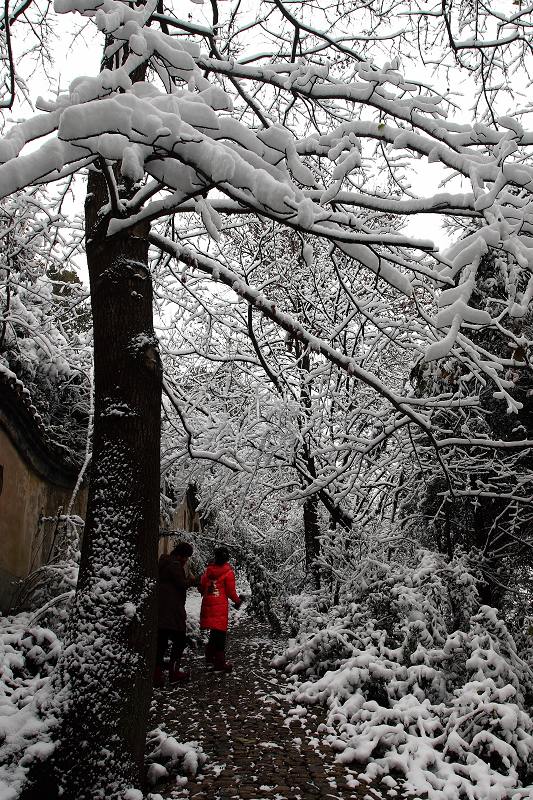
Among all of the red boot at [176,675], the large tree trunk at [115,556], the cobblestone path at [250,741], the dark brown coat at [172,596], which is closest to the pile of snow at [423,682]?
the cobblestone path at [250,741]

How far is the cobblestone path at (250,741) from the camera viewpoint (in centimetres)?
367

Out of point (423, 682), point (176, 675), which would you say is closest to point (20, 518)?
point (176, 675)

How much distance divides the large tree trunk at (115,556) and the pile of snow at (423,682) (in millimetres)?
1897

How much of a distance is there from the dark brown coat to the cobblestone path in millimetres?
680

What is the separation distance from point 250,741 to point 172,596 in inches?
103

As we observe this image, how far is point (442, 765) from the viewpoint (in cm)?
408

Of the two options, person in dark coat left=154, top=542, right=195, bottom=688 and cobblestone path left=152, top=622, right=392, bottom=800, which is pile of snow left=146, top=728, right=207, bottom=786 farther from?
person in dark coat left=154, top=542, right=195, bottom=688

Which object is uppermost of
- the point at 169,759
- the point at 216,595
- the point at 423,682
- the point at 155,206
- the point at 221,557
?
the point at 155,206

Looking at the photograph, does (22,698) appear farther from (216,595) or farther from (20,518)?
(216,595)

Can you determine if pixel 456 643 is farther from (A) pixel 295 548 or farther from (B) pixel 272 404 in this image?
(A) pixel 295 548

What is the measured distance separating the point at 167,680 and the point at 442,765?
382 centimetres

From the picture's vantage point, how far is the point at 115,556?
3453mm

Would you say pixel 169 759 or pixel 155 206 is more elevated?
pixel 155 206

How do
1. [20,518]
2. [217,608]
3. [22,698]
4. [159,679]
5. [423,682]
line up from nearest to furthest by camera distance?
[22,698], [423,682], [159,679], [20,518], [217,608]
